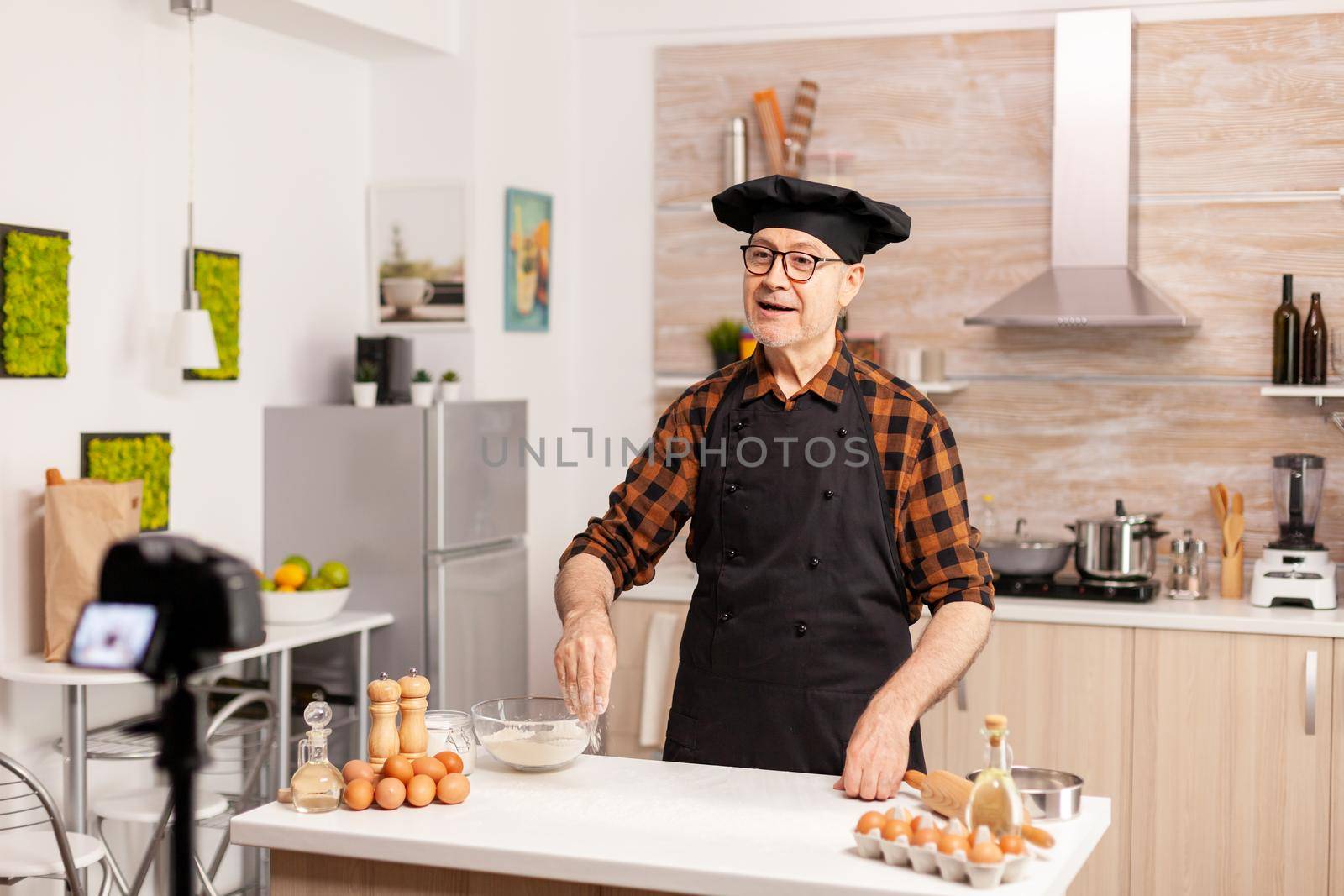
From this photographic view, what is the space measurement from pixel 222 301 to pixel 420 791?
2262mm

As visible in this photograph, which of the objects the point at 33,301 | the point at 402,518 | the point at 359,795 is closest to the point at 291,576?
the point at 402,518

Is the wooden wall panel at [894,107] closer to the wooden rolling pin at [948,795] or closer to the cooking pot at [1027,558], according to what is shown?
the cooking pot at [1027,558]

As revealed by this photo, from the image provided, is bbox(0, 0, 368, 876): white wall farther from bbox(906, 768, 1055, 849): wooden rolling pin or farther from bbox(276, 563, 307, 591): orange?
bbox(906, 768, 1055, 849): wooden rolling pin

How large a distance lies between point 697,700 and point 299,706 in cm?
191

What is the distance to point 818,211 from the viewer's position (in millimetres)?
2215

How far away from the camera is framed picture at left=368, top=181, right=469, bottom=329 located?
4160 millimetres

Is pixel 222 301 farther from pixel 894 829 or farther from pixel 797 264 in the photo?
pixel 894 829

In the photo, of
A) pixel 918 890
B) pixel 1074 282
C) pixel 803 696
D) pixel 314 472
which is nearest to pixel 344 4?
pixel 314 472

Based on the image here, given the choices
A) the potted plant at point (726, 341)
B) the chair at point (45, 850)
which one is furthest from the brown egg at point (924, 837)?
the potted plant at point (726, 341)

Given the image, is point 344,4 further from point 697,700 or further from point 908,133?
point 697,700

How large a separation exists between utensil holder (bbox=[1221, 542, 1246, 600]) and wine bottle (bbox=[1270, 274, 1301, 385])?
0.49 meters

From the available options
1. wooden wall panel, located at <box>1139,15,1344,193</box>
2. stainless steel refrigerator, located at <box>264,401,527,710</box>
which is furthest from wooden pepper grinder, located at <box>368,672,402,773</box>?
wooden wall panel, located at <box>1139,15,1344,193</box>

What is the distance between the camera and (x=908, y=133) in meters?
4.33

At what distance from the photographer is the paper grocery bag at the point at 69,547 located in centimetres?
302
